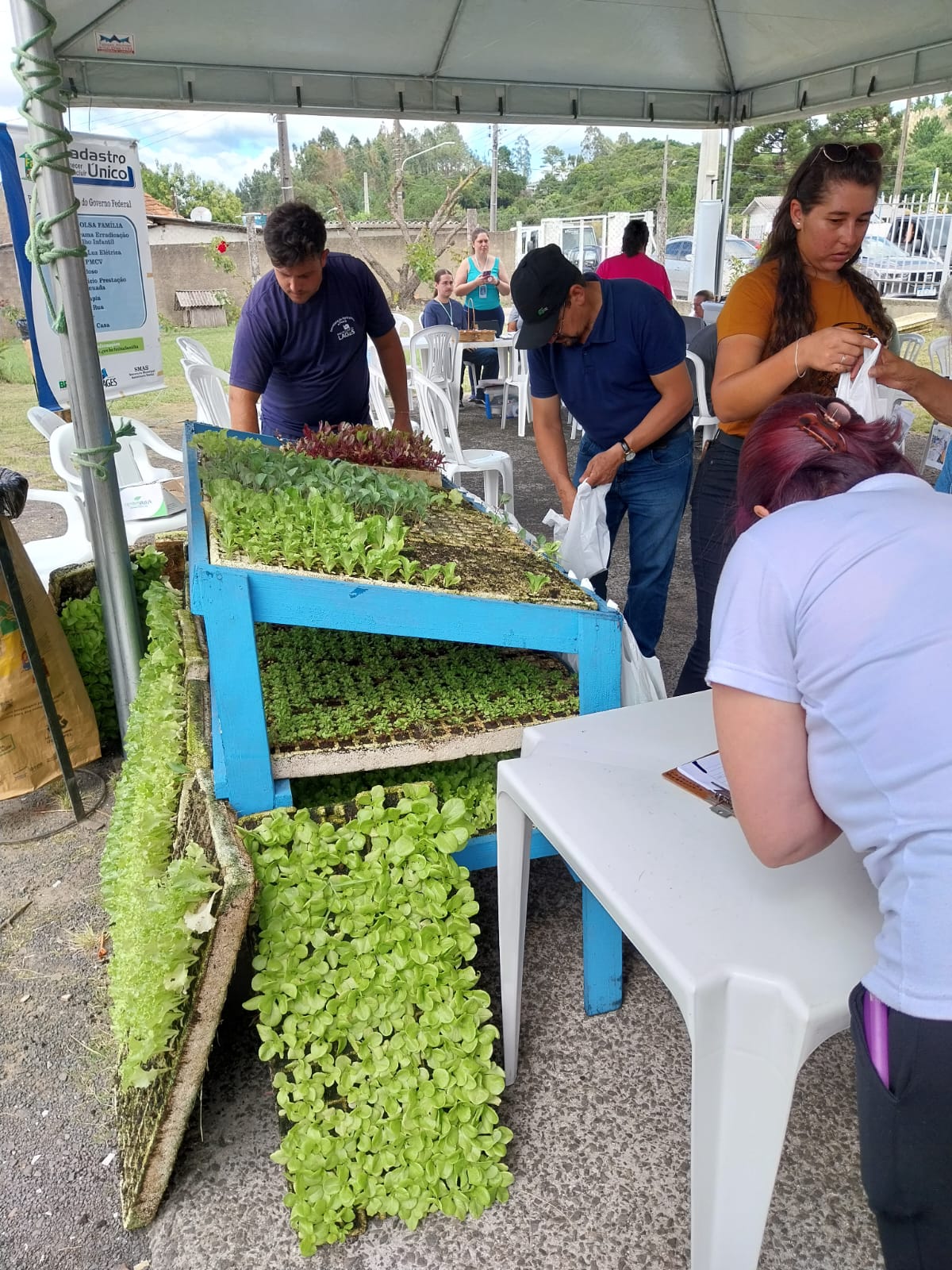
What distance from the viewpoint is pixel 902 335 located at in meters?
8.00

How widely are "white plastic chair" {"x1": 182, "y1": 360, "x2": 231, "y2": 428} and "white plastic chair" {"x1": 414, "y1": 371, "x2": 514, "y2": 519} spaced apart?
1327mm

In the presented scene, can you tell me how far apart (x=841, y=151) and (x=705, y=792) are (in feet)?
5.41

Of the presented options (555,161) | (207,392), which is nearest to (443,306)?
(207,392)

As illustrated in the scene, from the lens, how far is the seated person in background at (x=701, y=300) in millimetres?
8898

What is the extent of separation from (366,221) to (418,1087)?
98.7 ft

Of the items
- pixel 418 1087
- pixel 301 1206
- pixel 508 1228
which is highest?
pixel 418 1087

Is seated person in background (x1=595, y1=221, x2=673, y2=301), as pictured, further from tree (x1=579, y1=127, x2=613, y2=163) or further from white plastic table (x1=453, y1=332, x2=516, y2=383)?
tree (x1=579, y1=127, x2=613, y2=163)

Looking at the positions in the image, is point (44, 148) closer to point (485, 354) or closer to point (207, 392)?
point (207, 392)

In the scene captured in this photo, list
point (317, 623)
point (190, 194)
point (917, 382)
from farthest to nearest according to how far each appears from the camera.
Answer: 1. point (190, 194)
2. point (917, 382)
3. point (317, 623)

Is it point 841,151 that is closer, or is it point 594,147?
point 841,151

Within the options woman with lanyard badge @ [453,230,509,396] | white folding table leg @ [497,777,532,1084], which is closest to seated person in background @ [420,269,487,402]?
woman with lanyard badge @ [453,230,509,396]

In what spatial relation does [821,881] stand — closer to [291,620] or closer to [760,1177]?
[760,1177]

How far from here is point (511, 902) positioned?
182 cm

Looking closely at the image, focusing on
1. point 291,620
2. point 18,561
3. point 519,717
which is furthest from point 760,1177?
point 18,561
